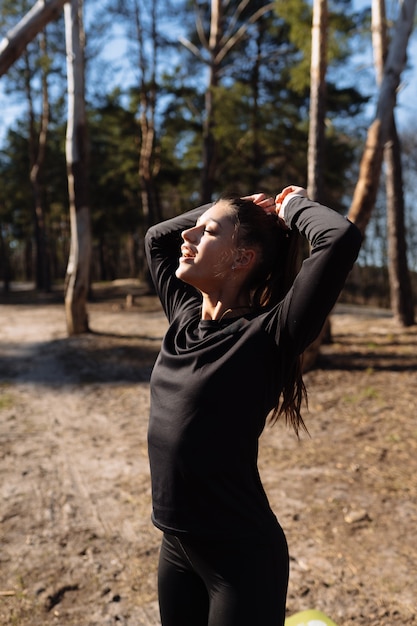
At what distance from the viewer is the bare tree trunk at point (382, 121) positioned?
8.16 meters

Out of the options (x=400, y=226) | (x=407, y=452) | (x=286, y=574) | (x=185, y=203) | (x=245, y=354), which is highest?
(x=185, y=203)

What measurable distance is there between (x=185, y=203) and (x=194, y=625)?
25.7m

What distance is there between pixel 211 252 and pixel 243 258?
0.11 m

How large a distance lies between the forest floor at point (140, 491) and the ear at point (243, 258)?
229cm

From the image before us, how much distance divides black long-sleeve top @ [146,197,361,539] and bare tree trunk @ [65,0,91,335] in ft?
33.2

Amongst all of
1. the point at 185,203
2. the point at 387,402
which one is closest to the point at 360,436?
the point at 387,402

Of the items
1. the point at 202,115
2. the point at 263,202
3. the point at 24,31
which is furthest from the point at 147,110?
the point at 263,202

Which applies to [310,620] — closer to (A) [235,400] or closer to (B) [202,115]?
(A) [235,400]

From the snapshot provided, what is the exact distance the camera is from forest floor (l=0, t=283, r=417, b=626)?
10.9 ft

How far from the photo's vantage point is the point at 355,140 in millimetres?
19375

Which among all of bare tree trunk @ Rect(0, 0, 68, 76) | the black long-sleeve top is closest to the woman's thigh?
the black long-sleeve top

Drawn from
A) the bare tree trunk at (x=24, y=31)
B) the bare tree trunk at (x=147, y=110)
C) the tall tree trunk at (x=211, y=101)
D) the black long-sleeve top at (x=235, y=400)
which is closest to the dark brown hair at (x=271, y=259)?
the black long-sleeve top at (x=235, y=400)

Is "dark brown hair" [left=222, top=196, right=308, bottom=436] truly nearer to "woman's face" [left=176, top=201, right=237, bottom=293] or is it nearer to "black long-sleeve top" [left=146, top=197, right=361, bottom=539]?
"woman's face" [left=176, top=201, right=237, bottom=293]

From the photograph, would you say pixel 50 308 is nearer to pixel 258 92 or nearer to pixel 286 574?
pixel 258 92
